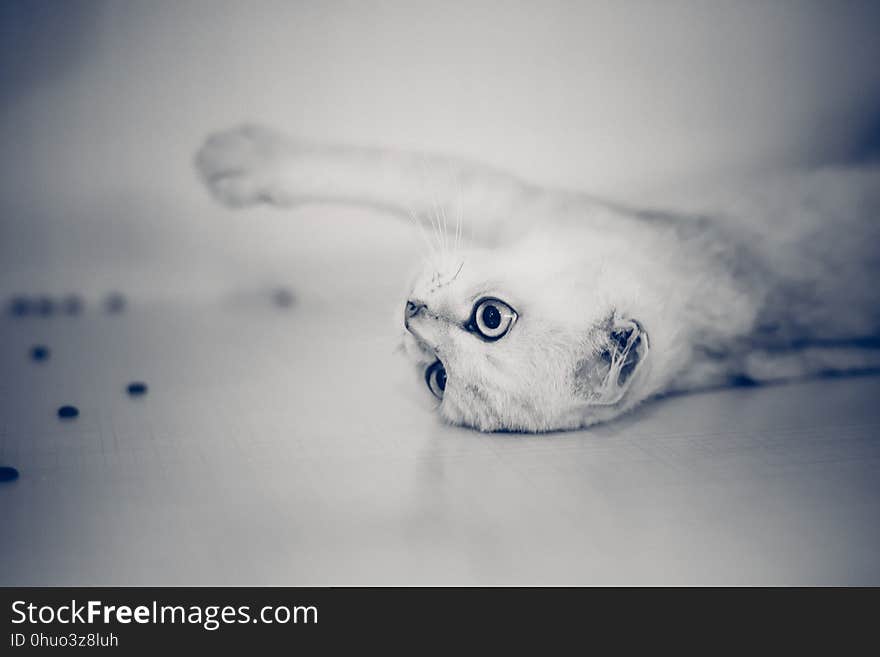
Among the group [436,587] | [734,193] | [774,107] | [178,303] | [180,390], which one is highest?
[774,107]

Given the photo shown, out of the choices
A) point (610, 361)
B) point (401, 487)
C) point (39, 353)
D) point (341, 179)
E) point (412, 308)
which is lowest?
point (401, 487)

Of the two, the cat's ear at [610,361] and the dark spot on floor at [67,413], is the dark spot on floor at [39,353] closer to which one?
the dark spot on floor at [67,413]

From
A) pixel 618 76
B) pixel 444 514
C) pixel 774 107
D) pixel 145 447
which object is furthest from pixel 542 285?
pixel 774 107

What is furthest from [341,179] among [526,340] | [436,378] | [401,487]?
[401,487]

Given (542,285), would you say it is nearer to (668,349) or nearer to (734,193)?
(668,349)

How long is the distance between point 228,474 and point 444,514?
0.32 meters

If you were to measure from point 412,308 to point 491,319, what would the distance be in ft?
0.41

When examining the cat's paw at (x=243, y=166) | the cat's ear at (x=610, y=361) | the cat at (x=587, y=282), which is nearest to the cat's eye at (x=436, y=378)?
the cat at (x=587, y=282)

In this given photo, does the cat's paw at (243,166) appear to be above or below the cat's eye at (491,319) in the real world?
above

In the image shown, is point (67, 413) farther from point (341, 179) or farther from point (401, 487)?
point (341, 179)

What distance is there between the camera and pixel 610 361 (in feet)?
4.18

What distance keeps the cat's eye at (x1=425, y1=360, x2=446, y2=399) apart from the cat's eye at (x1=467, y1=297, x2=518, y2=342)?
0.14 meters

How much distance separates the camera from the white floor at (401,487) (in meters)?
0.95

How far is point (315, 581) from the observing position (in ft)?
3.01
